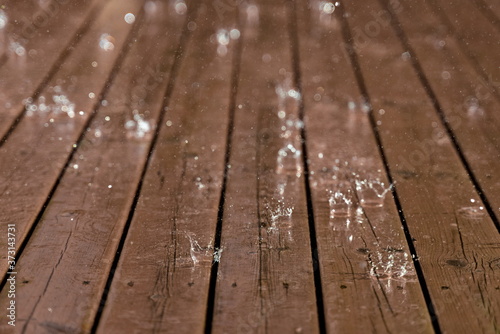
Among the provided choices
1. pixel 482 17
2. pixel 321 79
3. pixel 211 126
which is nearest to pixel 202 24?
pixel 321 79

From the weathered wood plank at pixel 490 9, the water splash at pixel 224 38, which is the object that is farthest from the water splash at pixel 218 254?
the weathered wood plank at pixel 490 9

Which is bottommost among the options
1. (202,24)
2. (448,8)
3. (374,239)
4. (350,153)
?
(374,239)

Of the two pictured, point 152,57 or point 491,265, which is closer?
point 491,265

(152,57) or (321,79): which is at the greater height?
(152,57)

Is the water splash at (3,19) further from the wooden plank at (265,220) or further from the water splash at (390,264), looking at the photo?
the water splash at (390,264)

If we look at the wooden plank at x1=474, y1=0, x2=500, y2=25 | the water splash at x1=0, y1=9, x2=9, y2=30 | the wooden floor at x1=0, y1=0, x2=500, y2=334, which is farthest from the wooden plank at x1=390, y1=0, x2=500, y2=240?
the water splash at x1=0, y1=9, x2=9, y2=30

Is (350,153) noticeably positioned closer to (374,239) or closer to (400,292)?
(374,239)

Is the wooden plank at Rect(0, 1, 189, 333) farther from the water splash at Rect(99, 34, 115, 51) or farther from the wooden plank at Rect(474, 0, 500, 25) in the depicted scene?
the wooden plank at Rect(474, 0, 500, 25)

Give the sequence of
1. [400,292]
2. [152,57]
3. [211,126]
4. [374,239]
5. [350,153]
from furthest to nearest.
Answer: [152,57], [211,126], [350,153], [374,239], [400,292]
